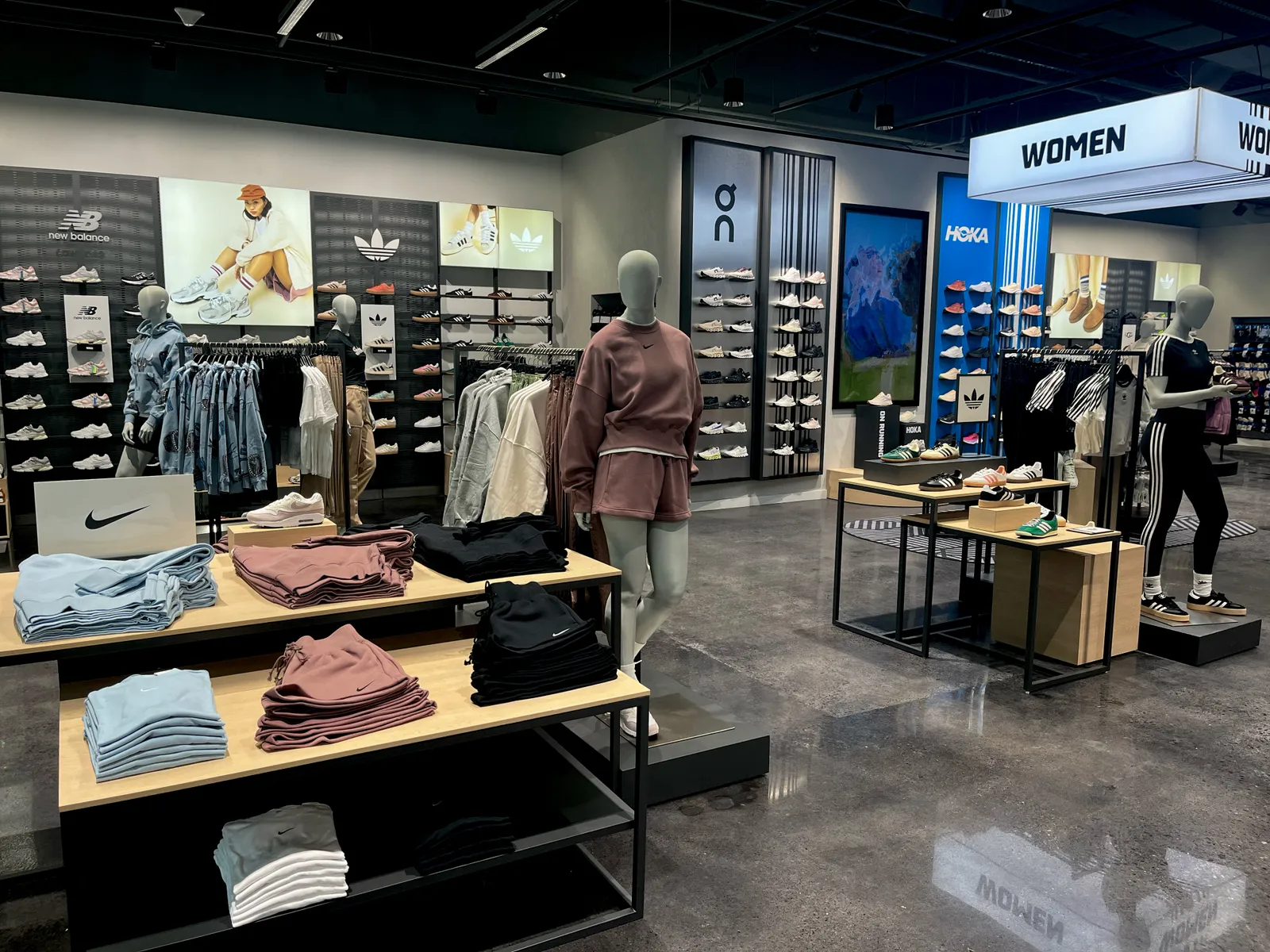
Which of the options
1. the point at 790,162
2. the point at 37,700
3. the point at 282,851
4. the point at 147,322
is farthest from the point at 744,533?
the point at 282,851

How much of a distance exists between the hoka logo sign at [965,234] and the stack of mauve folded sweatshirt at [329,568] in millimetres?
9492

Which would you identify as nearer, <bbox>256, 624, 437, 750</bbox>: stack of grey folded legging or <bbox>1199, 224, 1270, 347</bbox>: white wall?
<bbox>256, 624, 437, 750</bbox>: stack of grey folded legging

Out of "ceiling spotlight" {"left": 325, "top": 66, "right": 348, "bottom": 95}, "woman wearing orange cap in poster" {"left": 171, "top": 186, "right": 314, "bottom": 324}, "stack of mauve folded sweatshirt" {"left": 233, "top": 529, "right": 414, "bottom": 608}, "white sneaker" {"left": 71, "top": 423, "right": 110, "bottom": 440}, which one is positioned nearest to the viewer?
"stack of mauve folded sweatshirt" {"left": 233, "top": 529, "right": 414, "bottom": 608}

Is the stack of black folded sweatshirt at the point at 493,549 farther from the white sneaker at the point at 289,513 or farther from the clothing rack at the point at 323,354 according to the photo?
the clothing rack at the point at 323,354

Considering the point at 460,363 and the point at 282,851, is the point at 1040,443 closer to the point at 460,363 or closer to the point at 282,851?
the point at 460,363

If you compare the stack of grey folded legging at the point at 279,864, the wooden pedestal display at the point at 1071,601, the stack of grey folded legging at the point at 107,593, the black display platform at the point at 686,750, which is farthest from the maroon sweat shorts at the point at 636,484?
the wooden pedestal display at the point at 1071,601

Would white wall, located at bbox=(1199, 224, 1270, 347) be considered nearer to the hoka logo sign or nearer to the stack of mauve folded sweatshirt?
the hoka logo sign

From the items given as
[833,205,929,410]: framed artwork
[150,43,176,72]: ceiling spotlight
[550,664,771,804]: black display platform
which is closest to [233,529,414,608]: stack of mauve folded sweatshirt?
[550,664,771,804]: black display platform

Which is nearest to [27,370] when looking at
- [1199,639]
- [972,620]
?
[972,620]

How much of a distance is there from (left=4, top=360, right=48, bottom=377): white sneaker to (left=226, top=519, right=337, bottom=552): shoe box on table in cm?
628

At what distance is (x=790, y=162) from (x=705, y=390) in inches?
99.8

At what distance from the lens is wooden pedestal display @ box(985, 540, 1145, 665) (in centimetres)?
454

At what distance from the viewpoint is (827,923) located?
252cm

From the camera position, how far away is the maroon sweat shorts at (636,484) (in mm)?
3086
